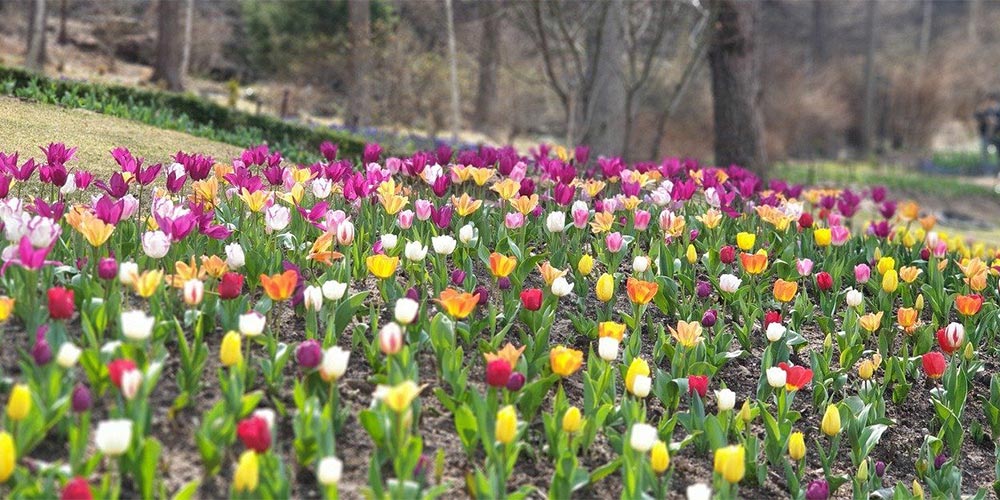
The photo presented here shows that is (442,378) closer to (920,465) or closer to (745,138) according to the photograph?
(920,465)

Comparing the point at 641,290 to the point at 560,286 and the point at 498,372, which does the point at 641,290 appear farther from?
the point at 498,372

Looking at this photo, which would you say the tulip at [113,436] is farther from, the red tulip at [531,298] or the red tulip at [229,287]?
the red tulip at [531,298]

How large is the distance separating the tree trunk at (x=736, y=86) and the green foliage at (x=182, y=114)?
4056 millimetres

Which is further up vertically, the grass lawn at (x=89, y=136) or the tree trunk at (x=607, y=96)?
the tree trunk at (x=607, y=96)

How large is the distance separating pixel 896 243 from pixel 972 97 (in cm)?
2704

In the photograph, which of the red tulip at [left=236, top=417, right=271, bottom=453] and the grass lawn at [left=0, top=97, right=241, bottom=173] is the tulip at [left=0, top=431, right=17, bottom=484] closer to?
the red tulip at [left=236, top=417, right=271, bottom=453]

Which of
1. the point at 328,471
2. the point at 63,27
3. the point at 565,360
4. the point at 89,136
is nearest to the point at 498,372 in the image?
the point at 565,360

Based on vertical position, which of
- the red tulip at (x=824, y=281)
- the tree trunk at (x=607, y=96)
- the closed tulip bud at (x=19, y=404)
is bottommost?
the closed tulip bud at (x=19, y=404)

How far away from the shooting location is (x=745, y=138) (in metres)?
10.9

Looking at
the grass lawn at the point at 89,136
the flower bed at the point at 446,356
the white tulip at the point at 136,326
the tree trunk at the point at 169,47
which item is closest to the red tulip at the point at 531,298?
the flower bed at the point at 446,356

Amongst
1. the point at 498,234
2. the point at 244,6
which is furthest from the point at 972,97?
the point at 498,234

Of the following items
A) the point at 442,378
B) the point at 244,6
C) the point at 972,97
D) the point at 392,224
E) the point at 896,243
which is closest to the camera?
the point at 442,378

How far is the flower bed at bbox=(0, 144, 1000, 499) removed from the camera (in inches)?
97.0

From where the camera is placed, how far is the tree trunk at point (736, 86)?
10.5 meters
